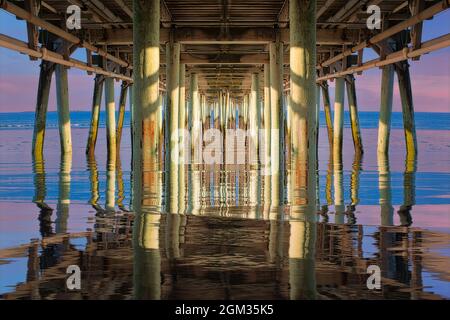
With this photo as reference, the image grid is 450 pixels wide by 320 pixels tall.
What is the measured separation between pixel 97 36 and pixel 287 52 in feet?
33.4

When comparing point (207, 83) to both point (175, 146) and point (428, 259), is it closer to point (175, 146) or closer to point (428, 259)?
point (175, 146)

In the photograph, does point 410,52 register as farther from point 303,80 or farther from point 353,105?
point 353,105

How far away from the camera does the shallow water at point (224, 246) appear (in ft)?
13.6

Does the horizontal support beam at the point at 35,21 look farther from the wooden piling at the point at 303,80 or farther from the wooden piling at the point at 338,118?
the wooden piling at the point at 338,118

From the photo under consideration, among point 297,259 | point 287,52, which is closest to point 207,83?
point 287,52

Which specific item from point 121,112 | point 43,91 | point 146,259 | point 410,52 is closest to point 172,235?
point 146,259

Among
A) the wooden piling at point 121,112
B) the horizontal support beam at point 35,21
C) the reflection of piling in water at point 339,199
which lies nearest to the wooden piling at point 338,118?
the wooden piling at point 121,112

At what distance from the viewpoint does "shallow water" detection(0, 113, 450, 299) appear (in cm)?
415

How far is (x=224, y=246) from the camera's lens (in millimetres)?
5727

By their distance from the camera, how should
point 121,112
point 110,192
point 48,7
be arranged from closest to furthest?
point 110,192, point 48,7, point 121,112

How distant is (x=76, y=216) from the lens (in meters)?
7.82

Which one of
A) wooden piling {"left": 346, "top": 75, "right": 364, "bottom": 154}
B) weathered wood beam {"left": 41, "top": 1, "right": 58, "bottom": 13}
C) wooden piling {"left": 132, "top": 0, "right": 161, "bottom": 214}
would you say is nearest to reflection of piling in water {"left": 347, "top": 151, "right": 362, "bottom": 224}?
wooden piling {"left": 132, "top": 0, "right": 161, "bottom": 214}

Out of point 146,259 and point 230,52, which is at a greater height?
point 230,52

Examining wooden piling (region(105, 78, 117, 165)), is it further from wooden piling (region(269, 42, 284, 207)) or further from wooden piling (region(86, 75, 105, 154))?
wooden piling (region(269, 42, 284, 207))
